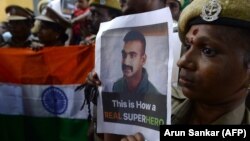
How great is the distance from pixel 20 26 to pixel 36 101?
1627mm

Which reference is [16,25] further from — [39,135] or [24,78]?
[39,135]

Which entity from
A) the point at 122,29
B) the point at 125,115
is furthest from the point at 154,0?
the point at 125,115

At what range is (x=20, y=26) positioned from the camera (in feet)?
17.5

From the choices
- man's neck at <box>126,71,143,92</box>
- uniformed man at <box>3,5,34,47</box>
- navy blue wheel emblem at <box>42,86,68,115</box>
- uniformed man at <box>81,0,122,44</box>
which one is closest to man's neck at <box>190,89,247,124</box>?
man's neck at <box>126,71,143,92</box>

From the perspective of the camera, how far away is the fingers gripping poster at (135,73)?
1.48 m

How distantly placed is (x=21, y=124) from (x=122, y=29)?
8.63ft

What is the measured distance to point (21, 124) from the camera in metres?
4.05

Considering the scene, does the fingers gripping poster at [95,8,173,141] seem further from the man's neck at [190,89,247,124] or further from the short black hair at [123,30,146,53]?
the man's neck at [190,89,247,124]

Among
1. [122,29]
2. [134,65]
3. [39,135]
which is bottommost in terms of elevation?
[39,135]

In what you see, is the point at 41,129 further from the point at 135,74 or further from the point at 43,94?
the point at 135,74

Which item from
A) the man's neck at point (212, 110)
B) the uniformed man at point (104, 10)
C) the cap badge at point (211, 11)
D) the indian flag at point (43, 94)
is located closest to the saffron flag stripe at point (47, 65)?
the indian flag at point (43, 94)

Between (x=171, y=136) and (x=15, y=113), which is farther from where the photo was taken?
(x=15, y=113)

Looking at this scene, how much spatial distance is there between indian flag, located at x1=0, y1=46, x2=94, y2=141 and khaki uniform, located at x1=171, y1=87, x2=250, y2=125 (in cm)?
228

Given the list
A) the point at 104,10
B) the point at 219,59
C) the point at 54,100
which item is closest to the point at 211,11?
the point at 219,59
